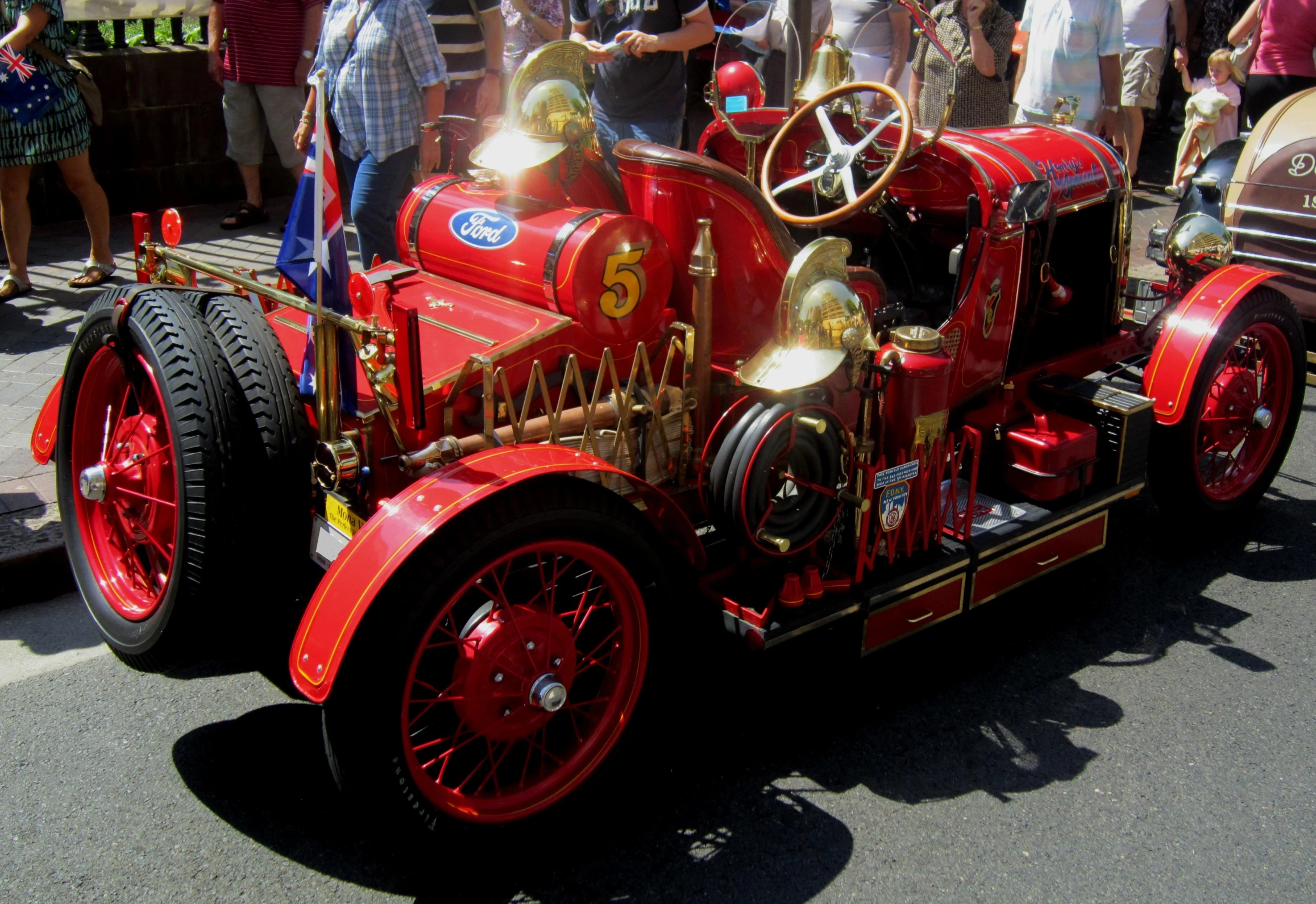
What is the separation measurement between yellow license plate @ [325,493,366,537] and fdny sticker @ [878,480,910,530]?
1.38 meters

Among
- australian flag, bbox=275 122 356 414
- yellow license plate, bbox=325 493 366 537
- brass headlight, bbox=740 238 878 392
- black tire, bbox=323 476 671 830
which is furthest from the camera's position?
brass headlight, bbox=740 238 878 392

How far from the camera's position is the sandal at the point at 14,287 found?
594 cm

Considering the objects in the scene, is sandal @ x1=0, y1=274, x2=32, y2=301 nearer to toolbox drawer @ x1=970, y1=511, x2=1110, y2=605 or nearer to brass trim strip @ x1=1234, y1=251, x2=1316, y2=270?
toolbox drawer @ x1=970, y1=511, x2=1110, y2=605

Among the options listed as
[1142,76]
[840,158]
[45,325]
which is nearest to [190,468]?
[840,158]

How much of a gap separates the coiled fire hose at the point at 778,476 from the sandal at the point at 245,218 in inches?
204

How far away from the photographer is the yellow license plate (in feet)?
9.15

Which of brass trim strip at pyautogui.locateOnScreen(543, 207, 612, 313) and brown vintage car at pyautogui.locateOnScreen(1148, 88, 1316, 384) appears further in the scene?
brown vintage car at pyautogui.locateOnScreen(1148, 88, 1316, 384)

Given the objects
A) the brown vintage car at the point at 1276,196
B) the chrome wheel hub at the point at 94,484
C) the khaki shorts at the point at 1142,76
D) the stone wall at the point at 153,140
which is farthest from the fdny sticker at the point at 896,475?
the stone wall at the point at 153,140

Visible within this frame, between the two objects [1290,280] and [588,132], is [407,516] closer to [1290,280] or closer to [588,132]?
[588,132]

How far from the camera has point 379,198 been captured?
4.86 metres

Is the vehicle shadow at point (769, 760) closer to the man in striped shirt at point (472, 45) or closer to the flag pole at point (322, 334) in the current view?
the flag pole at point (322, 334)

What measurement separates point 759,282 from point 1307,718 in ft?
6.60

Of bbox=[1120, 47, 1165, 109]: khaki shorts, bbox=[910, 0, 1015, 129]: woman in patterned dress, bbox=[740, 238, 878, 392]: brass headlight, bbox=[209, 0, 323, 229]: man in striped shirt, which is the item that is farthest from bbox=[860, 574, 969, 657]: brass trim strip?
bbox=[1120, 47, 1165, 109]: khaki shorts

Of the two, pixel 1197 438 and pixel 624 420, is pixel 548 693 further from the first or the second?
pixel 1197 438
